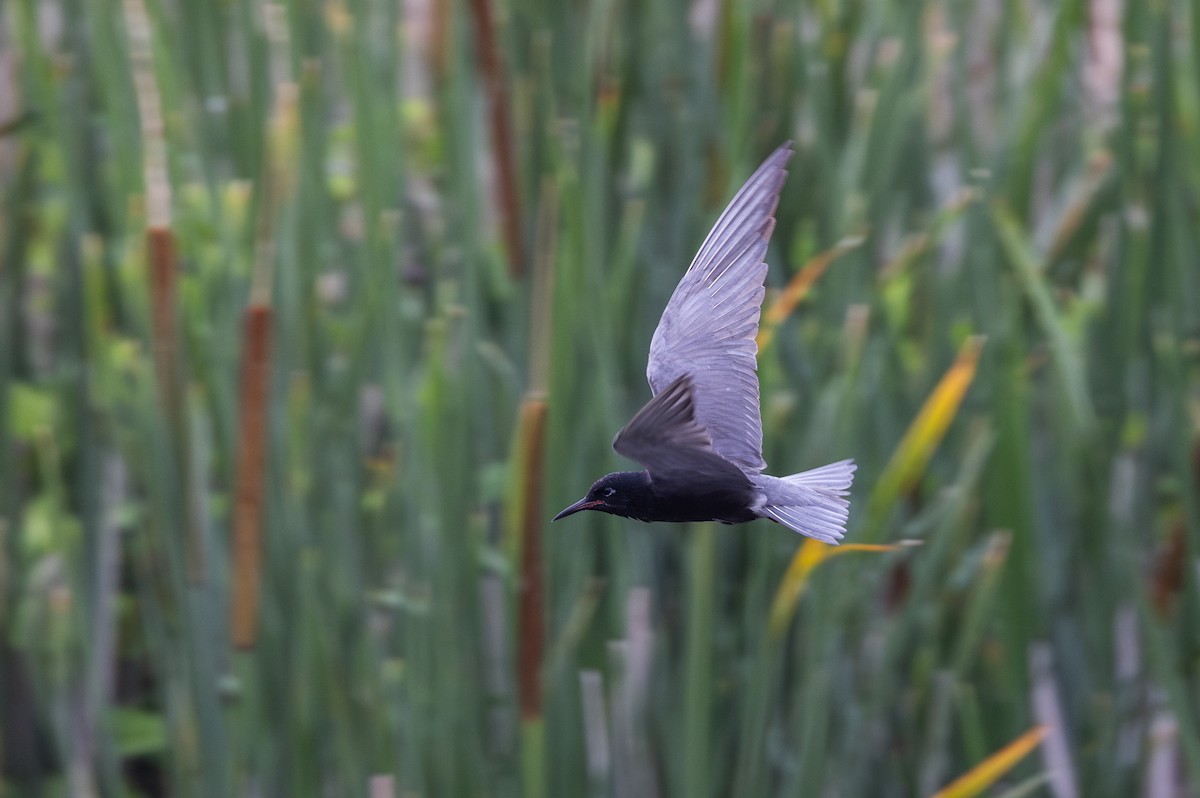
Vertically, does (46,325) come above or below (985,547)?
above

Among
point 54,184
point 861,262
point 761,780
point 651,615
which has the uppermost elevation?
point 54,184

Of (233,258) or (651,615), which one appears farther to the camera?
(233,258)

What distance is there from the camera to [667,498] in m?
0.70

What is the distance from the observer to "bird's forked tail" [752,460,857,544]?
0.76 metres

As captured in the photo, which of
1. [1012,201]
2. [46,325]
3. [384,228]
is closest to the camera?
[384,228]

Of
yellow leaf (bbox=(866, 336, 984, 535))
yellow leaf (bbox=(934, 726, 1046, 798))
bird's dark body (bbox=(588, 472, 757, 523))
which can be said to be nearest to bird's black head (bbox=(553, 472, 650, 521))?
bird's dark body (bbox=(588, 472, 757, 523))

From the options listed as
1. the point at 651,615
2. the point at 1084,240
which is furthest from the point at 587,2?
the point at 651,615

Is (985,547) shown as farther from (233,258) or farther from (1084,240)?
(233,258)

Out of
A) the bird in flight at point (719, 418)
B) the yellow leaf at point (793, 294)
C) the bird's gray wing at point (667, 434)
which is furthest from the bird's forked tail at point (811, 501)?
the yellow leaf at point (793, 294)

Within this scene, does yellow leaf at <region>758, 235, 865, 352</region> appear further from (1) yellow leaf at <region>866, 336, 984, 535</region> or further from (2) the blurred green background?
(1) yellow leaf at <region>866, 336, 984, 535</region>

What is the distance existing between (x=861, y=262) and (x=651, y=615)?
0.34 m

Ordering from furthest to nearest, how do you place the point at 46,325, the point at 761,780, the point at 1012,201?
the point at 46,325 → the point at 1012,201 → the point at 761,780

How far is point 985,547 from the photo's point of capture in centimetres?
124

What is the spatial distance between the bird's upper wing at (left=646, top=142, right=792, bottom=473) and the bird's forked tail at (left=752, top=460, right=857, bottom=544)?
24mm
